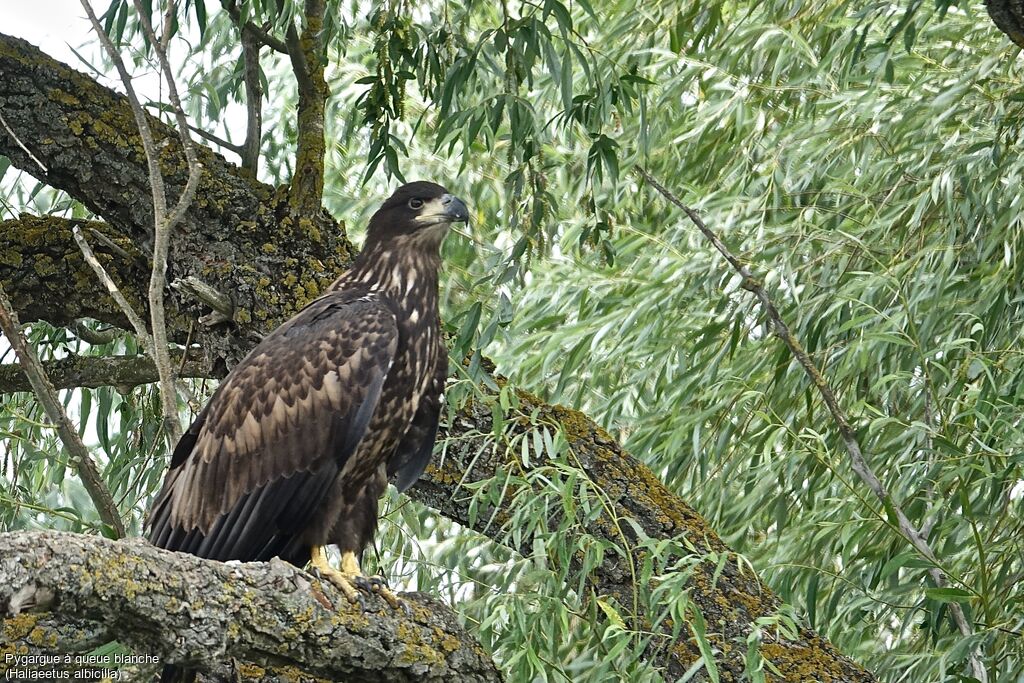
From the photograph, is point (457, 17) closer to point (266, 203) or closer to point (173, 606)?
point (266, 203)

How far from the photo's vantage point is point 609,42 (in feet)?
16.5

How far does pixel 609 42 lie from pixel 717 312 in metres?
1.24

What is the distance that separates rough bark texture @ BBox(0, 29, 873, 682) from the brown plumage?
164 mm

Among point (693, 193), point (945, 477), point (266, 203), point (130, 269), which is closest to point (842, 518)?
point (945, 477)

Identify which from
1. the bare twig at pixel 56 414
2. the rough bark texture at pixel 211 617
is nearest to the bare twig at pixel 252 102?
the bare twig at pixel 56 414

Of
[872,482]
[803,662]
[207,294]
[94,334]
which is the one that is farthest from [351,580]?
[94,334]

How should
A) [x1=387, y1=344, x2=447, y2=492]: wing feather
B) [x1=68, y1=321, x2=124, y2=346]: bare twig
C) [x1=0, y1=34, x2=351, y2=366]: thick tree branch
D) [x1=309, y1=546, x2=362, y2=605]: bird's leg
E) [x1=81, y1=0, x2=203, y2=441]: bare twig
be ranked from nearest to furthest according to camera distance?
[x1=81, y1=0, x2=203, y2=441]: bare twig → [x1=309, y1=546, x2=362, y2=605]: bird's leg → [x1=387, y1=344, x2=447, y2=492]: wing feather → [x1=0, y1=34, x2=351, y2=366]: thick tree branch → [x1=68, y1=321, x2=124, y2=346]: bare twig

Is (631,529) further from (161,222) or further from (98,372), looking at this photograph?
(98,372)

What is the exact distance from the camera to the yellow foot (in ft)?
9.93

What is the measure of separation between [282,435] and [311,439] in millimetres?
78

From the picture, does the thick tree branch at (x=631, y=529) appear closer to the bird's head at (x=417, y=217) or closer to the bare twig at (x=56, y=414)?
the bird's head at (x=417, y=217)

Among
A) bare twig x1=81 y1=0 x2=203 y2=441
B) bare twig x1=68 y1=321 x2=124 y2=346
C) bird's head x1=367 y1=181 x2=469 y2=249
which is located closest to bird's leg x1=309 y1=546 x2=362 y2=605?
bare twig x1=81 y1=0 x2=203 y2=441

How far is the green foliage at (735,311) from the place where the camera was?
3.44m

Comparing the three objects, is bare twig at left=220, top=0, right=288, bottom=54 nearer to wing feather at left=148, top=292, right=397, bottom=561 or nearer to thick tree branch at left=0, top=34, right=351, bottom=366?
thick tree branch at left=0, top=34, right=351, bottom=366
